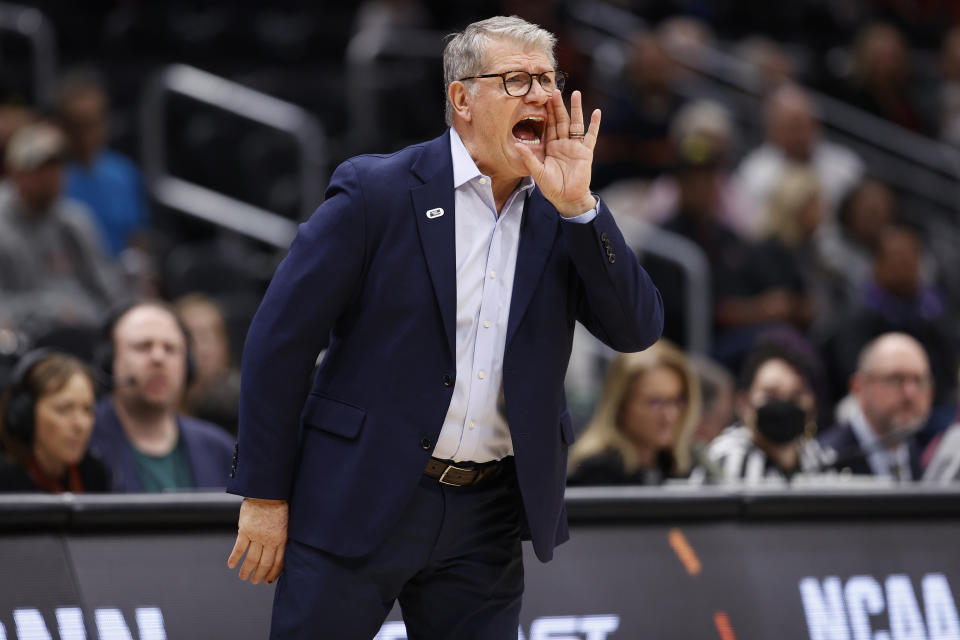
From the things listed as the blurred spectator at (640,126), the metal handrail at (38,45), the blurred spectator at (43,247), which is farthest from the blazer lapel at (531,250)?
the metal handrail at (38,45)

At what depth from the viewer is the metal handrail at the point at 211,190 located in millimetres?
8578

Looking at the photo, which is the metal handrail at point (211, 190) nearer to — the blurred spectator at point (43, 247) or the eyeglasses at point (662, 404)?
the blurred spectator at point (43, 247)

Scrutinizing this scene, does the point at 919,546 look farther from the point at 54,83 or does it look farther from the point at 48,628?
the point at 54,83

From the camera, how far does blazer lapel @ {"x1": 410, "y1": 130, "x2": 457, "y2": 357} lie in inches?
118

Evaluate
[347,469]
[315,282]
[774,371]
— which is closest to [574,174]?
[315,282]

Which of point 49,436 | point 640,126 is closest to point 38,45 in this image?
point 640,126

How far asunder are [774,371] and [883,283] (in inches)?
93.8

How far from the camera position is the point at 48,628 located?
3.67 meters

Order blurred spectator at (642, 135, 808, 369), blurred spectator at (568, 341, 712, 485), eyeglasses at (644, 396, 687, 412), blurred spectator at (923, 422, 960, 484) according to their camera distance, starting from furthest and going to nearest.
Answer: blurred spectator at (642, 135, 808, 369) < eyeglasses at (644, 396, 687, 412) < blurred spectator at (568, 341, 712, 485) < blurred spectator at (923, 422, 960, 484)

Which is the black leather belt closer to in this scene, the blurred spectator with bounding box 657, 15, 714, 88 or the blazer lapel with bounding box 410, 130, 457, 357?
the blazer lapel with bounding box 410, 130, 457, 357

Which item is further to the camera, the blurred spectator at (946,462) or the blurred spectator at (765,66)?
the blurred spectator at (765,66)

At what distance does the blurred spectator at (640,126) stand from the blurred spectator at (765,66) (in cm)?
111

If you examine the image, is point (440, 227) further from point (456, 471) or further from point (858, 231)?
point (858, 231)

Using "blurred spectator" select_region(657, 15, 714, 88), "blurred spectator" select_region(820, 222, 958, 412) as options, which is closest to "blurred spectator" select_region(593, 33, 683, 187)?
"blurred spectator" select_region(657, 15, 714, 88)
